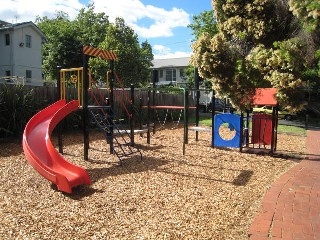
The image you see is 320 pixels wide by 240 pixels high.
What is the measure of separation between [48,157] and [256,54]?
5.37 metres

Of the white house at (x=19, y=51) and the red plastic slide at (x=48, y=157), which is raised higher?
the white house at (x=19, y=51)

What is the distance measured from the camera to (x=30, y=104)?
428 inches

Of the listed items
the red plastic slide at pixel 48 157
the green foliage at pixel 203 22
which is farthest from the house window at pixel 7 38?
the red plastic slide at pixel 48 157

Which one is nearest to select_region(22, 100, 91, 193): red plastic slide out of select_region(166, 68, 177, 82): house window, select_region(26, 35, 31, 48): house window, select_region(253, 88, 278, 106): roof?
select_region(253, 88, 278, 106): roof

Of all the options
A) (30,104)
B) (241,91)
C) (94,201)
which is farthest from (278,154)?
(30,104)

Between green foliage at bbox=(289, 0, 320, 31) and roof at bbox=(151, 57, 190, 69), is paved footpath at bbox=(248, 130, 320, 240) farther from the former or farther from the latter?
roof at bbox=(151, 57, 190, 69)

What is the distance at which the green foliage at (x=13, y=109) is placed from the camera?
10.0 metres

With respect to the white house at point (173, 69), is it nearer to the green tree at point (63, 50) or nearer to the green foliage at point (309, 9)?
the green tree at point (63, 50)

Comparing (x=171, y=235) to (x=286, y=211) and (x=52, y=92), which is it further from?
(x=52, y=92)

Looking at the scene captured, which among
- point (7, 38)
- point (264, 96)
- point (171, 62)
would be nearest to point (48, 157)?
point (264, 96)

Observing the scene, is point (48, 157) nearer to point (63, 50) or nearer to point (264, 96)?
point (264, 96)

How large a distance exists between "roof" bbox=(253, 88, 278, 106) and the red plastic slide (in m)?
4.77

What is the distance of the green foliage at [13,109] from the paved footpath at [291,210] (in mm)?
8042

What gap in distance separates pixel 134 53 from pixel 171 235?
25115 millimetres
